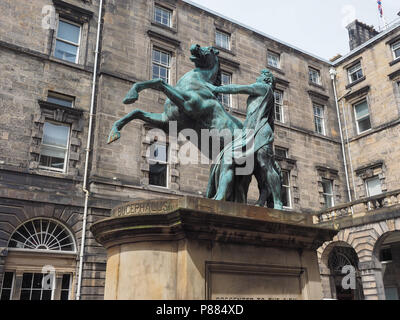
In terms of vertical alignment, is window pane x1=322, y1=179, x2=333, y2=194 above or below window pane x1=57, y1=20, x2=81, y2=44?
below

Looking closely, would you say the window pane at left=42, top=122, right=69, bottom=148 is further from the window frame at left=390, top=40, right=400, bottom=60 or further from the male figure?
the window frame at left=390, top=40, right=400, bottom=60

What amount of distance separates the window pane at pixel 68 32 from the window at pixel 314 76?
15.5 m

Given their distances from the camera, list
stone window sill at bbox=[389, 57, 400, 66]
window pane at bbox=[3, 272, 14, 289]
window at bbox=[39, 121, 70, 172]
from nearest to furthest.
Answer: window pane at bbox=[3, 272, 14, 289]
window at bbox=[39, 121, 70, 172]
stone window sill at bbox=[389, 57, 400, 66]

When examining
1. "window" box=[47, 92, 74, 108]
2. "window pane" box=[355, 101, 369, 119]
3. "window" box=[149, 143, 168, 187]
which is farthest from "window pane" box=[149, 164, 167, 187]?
"window pane" box=[355, 101, 369, 119]

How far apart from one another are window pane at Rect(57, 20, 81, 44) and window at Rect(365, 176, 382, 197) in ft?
58.5

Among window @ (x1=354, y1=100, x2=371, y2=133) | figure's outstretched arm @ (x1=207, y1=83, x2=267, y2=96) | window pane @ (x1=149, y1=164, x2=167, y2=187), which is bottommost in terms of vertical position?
figure's outstretched arm @ (x1=207, y1=83, x2=267, y2=96)

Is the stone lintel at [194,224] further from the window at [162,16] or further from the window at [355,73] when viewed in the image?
the window at [355,73]

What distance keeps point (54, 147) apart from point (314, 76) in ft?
59.9

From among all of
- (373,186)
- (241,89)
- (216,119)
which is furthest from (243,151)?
(373,186)

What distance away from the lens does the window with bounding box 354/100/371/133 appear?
24656 millimetres

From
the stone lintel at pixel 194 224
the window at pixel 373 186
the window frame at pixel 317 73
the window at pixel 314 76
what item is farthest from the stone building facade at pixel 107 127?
the stone lintel at pixel 194 224

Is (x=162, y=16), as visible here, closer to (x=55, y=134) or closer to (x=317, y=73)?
(x=55, y=134)

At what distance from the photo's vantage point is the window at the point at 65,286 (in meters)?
14.0

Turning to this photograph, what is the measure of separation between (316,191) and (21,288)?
1619 centimetres
